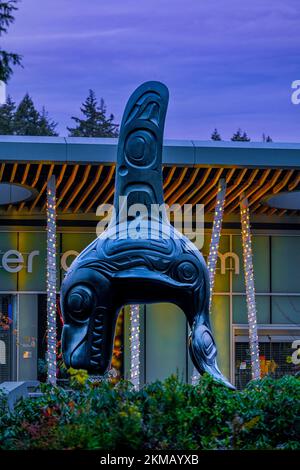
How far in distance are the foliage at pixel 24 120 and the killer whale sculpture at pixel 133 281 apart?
5379 centimetres

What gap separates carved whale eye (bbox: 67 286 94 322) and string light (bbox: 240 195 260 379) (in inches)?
467

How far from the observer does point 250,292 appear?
26.3 metres

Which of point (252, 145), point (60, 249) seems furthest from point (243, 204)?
point (60, 249)

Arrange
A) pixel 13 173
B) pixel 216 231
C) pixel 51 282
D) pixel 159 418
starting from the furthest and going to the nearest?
1. pixel 216 231
2. pixel 51 282
3. pixel 13 173
4. pixel 159 418

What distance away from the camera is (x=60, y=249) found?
29.5 meters

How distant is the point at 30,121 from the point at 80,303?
5973 cm

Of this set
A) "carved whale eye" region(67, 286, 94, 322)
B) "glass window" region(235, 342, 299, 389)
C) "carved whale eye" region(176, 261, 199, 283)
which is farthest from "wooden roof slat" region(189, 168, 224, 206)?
"carved whale eye" region(67, 286, 94, 322)

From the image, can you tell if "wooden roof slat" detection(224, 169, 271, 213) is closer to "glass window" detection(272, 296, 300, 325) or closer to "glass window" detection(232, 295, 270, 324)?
"glass window" detection(232, 295, 270, 324)

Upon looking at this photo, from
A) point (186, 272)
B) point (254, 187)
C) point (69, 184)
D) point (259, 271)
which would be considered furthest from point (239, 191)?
point (186, 272)

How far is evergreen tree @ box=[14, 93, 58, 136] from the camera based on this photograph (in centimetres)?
7094

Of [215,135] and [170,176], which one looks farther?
[215,135]

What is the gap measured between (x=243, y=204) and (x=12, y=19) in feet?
40.8

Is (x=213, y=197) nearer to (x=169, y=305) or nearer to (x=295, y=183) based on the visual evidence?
(x=295, y=183)

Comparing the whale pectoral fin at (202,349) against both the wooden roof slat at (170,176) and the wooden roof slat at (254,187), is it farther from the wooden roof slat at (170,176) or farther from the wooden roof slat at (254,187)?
Result: the wooden roof slat at (254,187)
